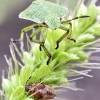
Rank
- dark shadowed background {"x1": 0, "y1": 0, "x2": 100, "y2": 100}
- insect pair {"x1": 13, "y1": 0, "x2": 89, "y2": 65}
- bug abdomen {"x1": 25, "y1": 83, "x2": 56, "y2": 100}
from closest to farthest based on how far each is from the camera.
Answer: bug abdomen {"x1": 25, "y1": 83, "x2": 56, "y2": 100} → insect pair {"x1": 13, "y1": 0, "x2": 89, "y2": 65} → dark shadowed background {"x1": 0, "y1": 0, "x2": 100, "y2": 100}

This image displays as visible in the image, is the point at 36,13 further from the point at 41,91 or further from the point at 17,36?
the point at 17,36

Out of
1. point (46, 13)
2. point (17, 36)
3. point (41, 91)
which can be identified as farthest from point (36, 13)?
point (17, 36)

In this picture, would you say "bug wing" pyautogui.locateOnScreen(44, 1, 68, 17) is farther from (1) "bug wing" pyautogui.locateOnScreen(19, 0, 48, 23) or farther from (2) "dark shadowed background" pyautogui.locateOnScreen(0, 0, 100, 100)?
(2) "dark shadowed background" pyautogui.locateOnScreen(0, 0, 100, 100)

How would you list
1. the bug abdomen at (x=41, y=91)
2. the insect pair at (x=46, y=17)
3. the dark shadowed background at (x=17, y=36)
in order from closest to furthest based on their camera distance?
the bug abdomen at (x=41, y=91) < the insect pair at (x=46, y=17) < the dark shadowed background at (x=17, y=36)

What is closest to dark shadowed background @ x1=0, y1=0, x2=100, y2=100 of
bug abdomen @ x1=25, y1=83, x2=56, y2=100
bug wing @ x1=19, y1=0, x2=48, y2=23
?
bug wing @ x1=19, y1=0, x2=48, y2=23

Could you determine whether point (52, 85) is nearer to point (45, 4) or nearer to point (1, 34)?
point (45, 4)

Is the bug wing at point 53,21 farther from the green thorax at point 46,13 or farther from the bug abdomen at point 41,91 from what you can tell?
the bug abdomen at point 41,91

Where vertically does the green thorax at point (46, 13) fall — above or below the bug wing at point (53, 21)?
above

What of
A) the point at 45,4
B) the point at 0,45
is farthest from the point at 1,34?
the point at 45,4

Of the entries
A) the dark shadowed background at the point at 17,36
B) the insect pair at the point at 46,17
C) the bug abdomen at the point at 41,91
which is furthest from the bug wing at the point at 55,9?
the dark shadowed background at the point at 17,36

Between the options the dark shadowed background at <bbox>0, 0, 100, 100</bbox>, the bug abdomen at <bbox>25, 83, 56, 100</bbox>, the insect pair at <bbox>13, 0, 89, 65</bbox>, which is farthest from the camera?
the dark shadowed background at <bbox>0, 0, 100, 100</bbox>

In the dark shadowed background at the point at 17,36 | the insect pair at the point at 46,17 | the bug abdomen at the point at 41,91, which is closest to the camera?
the bug abdomen at the point at 41,91

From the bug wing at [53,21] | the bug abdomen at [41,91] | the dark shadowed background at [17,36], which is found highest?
the bug wing at [53,21]
